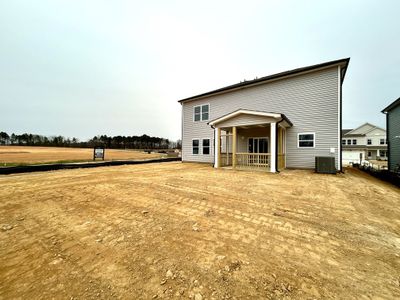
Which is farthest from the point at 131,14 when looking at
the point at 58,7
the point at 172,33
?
the point at 58,7

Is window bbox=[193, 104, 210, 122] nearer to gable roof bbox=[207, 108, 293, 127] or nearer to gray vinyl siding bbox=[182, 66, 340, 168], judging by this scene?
gray vinyl siding bbox=[182, 66, 340, 168]

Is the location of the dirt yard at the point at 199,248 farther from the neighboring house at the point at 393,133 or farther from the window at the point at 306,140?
Answer: the neighboring house at the point at 393,133

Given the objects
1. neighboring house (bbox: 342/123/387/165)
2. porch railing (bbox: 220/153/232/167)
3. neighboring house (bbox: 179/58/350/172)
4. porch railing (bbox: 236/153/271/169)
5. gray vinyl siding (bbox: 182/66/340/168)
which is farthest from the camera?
neighboring house (bbox: 342/123/387/165)

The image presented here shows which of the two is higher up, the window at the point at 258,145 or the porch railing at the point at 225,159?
the window at the point at 258,145

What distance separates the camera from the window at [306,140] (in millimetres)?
10797

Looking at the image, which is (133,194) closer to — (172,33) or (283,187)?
(283,187)

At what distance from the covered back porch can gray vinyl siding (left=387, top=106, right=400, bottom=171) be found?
27.5 ft

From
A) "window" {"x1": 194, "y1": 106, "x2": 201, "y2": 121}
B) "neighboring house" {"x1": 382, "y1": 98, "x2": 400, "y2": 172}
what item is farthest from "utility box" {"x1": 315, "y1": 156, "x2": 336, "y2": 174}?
"window" {"x1": 194, "y1": 106, "x2": 201, "y2": 121}

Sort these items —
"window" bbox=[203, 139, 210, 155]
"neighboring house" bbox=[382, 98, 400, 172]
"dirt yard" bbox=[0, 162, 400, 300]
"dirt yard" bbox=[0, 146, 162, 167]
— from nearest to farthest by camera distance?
"dirt yard" bbox=[0, 162, 400, 300], "neighboring house" bbox=[382, 98, 400, 172], "window" bbox=[203, 139, 210, 155], "dirt yard" bbox=[0, 146, 162, 167]

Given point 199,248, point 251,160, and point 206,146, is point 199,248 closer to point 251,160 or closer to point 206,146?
point 251,160

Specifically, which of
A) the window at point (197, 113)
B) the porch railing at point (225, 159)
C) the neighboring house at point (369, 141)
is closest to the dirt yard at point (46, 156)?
the window at point (197, 113)

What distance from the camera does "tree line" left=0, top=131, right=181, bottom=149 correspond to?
69312 mm

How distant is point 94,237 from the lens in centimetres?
273

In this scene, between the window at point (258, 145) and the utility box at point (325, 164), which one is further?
the window at point (258, 145)
